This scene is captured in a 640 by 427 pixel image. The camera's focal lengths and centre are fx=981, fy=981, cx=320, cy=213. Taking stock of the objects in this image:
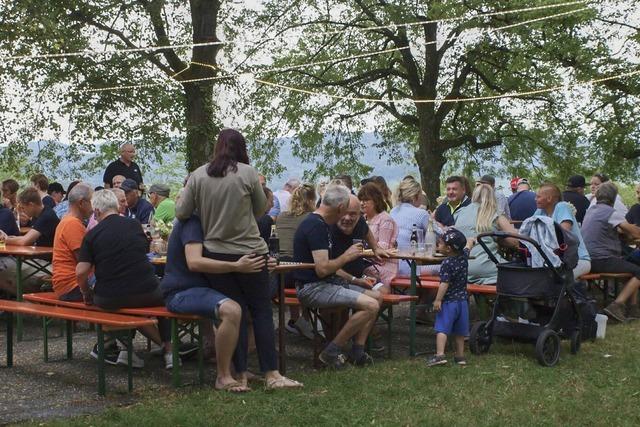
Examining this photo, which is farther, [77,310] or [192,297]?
A: [77,310]

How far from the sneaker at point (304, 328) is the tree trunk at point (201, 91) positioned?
10738 mm

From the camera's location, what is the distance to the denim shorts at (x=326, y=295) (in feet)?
23.5

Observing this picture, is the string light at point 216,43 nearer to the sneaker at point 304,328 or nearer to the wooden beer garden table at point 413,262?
the sneaker at point 304,328

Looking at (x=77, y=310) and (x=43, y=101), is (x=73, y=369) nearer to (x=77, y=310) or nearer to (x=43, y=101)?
(x=77, y=310)

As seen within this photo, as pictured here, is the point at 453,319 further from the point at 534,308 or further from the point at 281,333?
the point at 281,333

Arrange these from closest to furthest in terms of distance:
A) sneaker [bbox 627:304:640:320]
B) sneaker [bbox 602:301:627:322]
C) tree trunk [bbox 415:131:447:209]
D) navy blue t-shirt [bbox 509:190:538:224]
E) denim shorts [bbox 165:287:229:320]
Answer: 1. denim shorts [bbox 165:287:229:320]
2. sneaker [bbox 602:301:627:322]
3. sneaker [bbox 627:304:640:320]
4. navy blue t-shirt [bbox 509:190:538:224]
5. tree trunk [bbox 415:131:447:209]

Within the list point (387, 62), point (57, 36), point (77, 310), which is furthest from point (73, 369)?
point (387, 62)

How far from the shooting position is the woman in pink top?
332 inches

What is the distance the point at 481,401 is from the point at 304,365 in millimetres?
1875

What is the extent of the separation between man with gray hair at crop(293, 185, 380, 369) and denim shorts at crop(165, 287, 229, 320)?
40.5 inches

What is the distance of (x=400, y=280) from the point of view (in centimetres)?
899

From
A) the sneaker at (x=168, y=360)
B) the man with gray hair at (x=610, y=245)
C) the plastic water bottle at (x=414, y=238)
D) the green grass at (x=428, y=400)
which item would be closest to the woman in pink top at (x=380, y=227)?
the plastic water bottle at (x=414, y=238)

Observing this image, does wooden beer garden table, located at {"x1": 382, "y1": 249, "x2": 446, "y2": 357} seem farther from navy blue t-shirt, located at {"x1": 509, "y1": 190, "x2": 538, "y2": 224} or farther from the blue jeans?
navy blue t-shirt, located at {"x1": 509, "y1": 190, "x2": 538, "y2": 224}

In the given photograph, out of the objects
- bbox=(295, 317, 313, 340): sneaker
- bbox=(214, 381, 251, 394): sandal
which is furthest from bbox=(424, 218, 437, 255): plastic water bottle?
bbox=(214, 381, 251, 394): sandal
